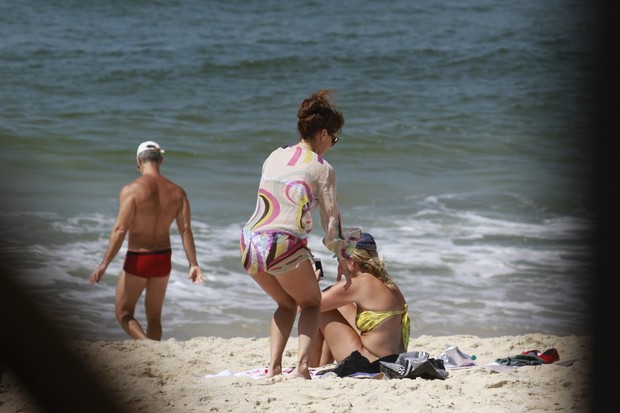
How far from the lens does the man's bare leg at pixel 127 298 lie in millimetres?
6363

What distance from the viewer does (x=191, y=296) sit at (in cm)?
796

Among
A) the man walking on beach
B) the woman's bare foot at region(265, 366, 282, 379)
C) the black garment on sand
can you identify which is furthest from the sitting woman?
the man walking on beach

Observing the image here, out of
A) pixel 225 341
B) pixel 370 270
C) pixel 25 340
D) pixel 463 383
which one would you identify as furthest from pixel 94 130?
pixel 25 340

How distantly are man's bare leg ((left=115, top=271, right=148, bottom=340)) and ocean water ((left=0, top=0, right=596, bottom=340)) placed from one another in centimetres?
28

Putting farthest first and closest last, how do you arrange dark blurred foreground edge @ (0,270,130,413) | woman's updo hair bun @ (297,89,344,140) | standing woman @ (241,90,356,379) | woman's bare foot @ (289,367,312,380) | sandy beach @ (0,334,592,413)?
1. woman's bare foot @ (289,367,312,380)
2. woman's updo hair bun @ (297,89,344,140)
3. standing woman @ (241,90,356,379)
4. sandy beach @ (0,334,592,413)
5. dark blurred foreground edge @ (0,270,130,413)

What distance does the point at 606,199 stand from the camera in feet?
3.20

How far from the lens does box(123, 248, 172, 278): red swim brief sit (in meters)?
6.36

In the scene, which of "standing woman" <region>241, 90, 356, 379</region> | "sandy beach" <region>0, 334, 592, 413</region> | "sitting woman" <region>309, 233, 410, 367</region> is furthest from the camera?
"sitting woman" <region>309, 233, 410, 367</region>

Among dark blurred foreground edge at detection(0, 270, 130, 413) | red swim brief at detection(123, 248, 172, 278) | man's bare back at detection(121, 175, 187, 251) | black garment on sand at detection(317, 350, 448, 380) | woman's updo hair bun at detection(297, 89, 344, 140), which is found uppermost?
woman's updo hair bun at detection(297, 89, 344, 140)

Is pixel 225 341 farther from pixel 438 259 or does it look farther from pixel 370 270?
pixel 438 259

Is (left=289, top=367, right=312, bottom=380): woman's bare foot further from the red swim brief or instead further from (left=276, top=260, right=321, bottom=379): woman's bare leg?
the red swim brief

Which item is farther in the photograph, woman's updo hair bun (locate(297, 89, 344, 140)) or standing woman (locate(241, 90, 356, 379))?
woman's updo hair bun (locate(297, 89, 344, 140))

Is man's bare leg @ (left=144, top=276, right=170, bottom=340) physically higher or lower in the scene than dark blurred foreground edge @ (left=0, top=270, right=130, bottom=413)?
lower

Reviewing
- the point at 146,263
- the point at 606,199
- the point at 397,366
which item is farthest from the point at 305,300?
the point at 606,199
